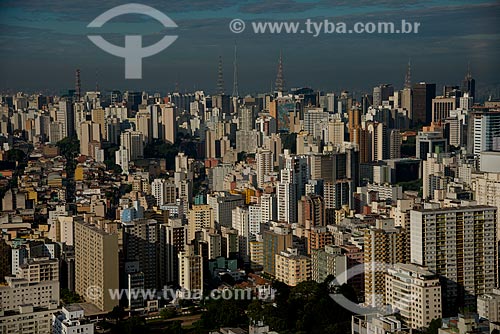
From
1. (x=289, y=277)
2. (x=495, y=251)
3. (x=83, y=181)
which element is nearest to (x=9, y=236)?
(x=289, y=277)

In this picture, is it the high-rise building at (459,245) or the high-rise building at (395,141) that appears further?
the high-rise building at (395,141)

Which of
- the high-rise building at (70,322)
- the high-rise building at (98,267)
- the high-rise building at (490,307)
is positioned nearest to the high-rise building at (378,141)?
the high-rise building at (98,267)

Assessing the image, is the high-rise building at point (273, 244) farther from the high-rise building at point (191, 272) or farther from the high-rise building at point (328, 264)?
the high-rise building at point (191, 272)

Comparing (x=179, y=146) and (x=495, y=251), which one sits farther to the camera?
(x=179, y=146)

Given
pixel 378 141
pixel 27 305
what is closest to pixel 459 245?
pixel 27 305

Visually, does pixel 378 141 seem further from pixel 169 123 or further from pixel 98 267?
pixel 98 267

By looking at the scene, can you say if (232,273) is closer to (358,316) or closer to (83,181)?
(358,316)
